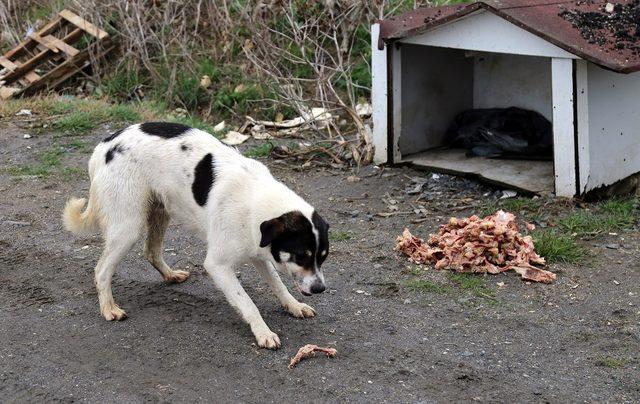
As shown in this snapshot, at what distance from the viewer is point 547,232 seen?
6.42m

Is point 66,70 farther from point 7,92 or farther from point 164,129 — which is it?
point 164,129

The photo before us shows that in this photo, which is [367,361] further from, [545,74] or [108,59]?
[108,59]

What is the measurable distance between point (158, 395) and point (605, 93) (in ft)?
15.0

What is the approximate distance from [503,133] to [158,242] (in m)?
4.27

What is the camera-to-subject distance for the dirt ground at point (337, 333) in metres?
4.30

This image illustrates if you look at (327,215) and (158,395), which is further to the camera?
(327,215)

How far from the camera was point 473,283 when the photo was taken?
5648 millimetres

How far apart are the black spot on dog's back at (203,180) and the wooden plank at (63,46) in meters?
7.07

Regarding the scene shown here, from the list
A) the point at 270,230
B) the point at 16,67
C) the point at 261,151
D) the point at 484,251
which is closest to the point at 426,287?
the point at 484,251

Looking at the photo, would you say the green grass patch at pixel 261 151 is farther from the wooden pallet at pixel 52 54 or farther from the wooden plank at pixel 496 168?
the wooden pallet at pixel 52 54

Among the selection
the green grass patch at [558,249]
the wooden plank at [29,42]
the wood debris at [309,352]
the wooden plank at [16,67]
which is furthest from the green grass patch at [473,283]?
the wooden plank at [29,42]

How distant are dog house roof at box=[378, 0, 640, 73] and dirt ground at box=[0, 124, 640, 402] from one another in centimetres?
140

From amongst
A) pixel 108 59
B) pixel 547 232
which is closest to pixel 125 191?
pixel 547 232

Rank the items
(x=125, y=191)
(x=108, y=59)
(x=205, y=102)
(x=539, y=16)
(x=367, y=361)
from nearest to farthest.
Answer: (x=367, y=361) → (x=125, y=191) → (x=539, y=16) → (x=205, y=102) → (x=108, y=59)
